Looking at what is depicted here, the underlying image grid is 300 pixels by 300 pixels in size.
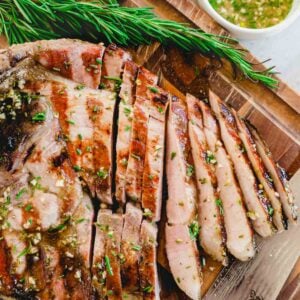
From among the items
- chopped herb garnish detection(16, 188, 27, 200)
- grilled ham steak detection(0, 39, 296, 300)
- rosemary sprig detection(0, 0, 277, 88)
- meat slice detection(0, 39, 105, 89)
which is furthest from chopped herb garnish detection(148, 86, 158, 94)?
chopped herb garnish detection(16, 188, 27, 200)

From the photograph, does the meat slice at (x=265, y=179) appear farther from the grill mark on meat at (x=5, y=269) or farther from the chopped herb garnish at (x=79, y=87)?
the grill mark on meat at (x=5, y=269)

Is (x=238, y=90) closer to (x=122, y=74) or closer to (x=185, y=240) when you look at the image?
(x=122, y=74)

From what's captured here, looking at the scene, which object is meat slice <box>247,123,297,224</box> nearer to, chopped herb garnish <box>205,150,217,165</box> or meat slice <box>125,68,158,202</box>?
chopped herb garnish <box>205,150,217,165</box>

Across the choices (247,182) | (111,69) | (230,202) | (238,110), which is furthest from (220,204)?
(111,69)

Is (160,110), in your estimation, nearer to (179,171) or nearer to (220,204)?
(179,171)

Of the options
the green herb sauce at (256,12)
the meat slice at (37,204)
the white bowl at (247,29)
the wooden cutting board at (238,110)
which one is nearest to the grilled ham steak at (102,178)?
the meat slice at (37,204)
